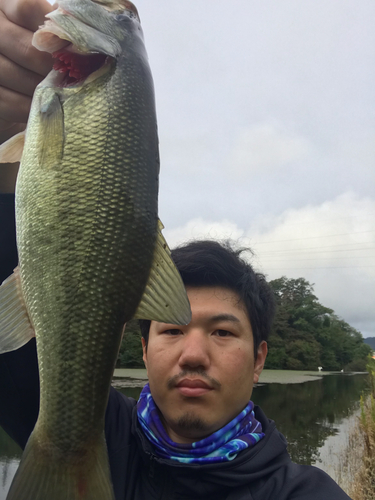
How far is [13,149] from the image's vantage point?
1.39 metres

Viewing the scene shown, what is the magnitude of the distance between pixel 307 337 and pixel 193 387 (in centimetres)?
4919

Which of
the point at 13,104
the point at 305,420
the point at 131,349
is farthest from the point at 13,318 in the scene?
the point at 131,349

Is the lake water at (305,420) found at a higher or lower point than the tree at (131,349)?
lower

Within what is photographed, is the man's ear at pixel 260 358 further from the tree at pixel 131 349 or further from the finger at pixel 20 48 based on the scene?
the tree at pixel 131 349

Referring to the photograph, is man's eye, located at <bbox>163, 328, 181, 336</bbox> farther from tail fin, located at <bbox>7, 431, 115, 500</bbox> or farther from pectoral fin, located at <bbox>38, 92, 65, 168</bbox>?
pectoral fin, located at <bbox>38, 92, 65, 168</bbox>

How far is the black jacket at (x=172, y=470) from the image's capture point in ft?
5.94

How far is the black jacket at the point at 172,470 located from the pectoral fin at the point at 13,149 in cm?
40

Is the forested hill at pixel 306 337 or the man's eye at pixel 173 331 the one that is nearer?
the man's eye at pixel 173 331

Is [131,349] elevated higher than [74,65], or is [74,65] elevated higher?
[131,349]

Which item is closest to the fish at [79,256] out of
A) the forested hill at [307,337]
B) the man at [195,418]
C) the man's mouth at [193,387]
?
the man at [195,418]

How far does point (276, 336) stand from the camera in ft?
146

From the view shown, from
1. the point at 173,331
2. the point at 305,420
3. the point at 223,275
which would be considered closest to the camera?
the point at 173,331

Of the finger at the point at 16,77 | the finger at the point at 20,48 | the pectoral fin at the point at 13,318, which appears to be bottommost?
the pectoral fin at the point at 13,318

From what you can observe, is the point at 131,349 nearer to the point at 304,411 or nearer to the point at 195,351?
the point at 304,411
